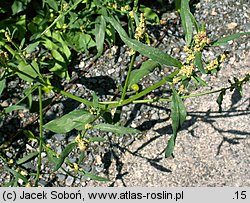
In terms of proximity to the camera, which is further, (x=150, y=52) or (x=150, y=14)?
(x=150, y=14)

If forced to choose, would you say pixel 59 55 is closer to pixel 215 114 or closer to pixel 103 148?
pixel 103 148

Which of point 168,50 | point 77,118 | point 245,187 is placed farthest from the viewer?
point 168,50

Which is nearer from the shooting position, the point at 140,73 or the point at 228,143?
the point at 140,73

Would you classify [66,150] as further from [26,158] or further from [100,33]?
[100,33]

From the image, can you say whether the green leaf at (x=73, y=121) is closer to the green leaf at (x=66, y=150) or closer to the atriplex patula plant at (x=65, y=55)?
the atriplex patula plant at (x=65, y=55)

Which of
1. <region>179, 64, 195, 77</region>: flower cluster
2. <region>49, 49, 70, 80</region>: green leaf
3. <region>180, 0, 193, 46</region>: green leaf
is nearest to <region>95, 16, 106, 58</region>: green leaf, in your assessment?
<region>49, 49, 70, 80</region>: green leaf

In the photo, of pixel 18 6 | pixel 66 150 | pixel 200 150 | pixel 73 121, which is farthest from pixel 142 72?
pixel 18 6

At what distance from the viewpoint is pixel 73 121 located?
2797 millimetres

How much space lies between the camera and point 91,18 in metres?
3.62

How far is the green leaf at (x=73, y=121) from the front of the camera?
2766 millimetres

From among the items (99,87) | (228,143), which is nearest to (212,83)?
(228,143)

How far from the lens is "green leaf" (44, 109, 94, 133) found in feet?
9.07

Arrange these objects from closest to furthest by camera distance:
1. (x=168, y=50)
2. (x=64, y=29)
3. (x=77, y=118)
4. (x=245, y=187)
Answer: (x=77, y=118) < (x=245, y=187) < (x=64, y=29) < (x=168, y=50)

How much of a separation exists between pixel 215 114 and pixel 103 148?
2.51 ft
